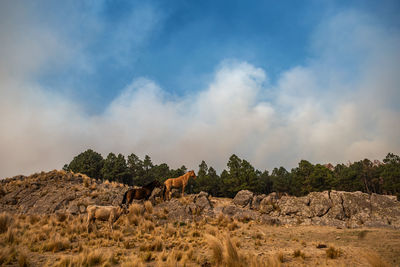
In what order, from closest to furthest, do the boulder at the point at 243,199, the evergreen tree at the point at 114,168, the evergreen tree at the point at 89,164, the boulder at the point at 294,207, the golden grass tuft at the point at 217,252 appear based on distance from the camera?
the golden grass tuft at the point at 217,252 < the boulder at the point at 294,207 < the boulder at the point at 243,199 < the evergreen tree at the point at 114,168 < the evergreen tree at the point at 89,164

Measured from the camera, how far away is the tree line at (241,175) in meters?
42.2

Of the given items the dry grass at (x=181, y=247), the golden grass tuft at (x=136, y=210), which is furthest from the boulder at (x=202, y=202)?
the golden grass tuft at (x=136, y=210)

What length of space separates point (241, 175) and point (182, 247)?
3562 cm

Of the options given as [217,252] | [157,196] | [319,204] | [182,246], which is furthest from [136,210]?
[319,204]

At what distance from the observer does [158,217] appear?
54.1 ft

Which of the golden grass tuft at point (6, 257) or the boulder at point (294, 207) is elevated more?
the golden grass tuft at point (6, 257)

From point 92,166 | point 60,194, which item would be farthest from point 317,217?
point 92,166

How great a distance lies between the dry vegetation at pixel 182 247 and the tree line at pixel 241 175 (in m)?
28.5

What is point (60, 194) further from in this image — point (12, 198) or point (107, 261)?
point (107, 261)

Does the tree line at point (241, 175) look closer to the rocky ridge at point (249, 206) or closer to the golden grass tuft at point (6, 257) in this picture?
the rocky ridge at point (249, 206)

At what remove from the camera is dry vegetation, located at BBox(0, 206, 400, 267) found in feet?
21.2

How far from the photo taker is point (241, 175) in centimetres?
4297

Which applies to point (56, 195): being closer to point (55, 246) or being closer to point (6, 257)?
point (55, 246)

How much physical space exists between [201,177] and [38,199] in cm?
3641
